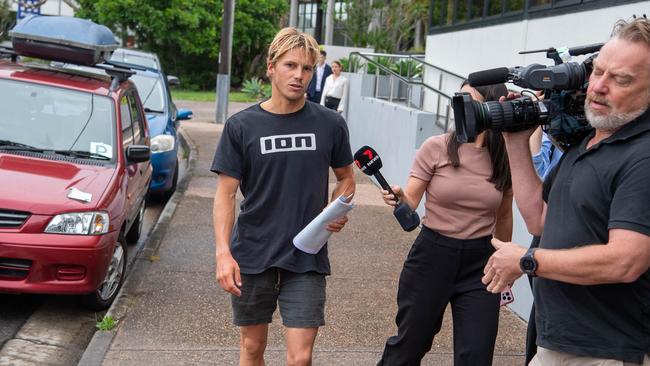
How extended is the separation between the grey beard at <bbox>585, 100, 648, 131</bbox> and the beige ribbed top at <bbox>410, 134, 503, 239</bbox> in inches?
61.4

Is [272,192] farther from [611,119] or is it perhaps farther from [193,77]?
[193,77]

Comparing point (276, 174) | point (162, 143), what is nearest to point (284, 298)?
point (276, 174)

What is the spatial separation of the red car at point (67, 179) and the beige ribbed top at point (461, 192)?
2661 mm

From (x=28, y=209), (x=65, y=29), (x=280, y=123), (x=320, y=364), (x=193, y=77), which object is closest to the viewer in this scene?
(x=280, y=123)

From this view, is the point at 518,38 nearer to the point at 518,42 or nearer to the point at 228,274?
the point at 518,42

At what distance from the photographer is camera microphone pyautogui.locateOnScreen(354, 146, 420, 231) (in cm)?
395

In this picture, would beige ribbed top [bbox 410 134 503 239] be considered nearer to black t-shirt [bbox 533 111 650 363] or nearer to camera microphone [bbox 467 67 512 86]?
camera microphone [bbox 467 67 512 86]

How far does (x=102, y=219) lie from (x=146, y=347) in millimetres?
1013

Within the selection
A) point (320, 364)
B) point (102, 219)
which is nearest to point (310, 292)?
Result: point (320, 364)

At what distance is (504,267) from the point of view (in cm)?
279

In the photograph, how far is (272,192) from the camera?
4020 millimetres

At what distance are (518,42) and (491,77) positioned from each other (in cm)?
846

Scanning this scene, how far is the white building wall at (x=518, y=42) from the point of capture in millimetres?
6777

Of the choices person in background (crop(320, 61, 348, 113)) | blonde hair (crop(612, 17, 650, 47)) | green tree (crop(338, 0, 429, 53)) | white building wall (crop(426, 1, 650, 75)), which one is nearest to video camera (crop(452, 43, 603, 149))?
blonde hair (crop(612, 17, 650, 47))
